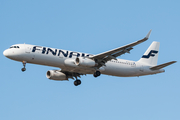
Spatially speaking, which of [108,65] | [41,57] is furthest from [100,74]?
[41,57]

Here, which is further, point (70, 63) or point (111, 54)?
point (111, 54)

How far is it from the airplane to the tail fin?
1964mm

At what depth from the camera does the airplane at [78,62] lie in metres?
43.9

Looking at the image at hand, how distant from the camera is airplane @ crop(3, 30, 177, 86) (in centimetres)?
4391

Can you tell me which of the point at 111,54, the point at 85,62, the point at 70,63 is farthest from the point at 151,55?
the point at 70,63

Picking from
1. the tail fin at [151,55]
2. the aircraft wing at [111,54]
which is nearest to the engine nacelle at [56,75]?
the aircraft wing at [111,54]

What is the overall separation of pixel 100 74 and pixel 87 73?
2.45m

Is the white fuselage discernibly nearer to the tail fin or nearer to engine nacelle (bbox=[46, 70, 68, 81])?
engine nacelle (bbox=[46, 70, 68, 81])

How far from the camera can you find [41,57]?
144 ft

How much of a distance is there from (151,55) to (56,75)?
643 inches

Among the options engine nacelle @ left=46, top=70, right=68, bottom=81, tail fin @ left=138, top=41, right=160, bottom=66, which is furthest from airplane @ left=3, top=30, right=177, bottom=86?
tail fin @ left=138, top=41, right=160, bottom=66

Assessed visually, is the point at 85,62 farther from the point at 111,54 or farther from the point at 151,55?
the point at 151,55

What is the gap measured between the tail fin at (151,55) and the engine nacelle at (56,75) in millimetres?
12918

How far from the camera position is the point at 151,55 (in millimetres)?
54844
